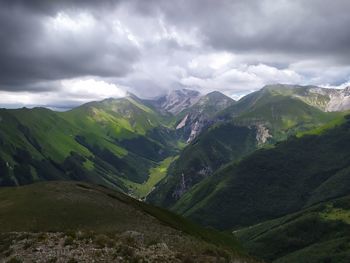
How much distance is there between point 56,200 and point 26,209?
5.82m

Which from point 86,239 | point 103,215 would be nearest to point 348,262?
point 103,215

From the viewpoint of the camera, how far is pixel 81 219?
196ft

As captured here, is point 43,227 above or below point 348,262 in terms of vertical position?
above

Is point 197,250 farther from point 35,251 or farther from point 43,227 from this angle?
point 43,227

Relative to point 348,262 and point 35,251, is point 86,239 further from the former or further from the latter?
point 348,262

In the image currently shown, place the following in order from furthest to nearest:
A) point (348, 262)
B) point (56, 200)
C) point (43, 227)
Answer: point (348, 262) → point (56, 200) → point (43, 227)

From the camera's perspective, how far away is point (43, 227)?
5422 cm

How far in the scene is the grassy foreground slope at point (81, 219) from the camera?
47.0 m

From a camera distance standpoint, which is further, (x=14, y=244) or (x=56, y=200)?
(x=56, y=200)

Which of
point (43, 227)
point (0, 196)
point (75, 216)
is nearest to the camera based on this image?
point (43, 227)

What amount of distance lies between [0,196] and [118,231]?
123 feet

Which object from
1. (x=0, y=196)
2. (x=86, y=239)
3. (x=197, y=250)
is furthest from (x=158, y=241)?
(x=0, y=196)

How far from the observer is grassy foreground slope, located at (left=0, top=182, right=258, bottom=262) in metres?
47.0

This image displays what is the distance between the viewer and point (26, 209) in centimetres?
6350
